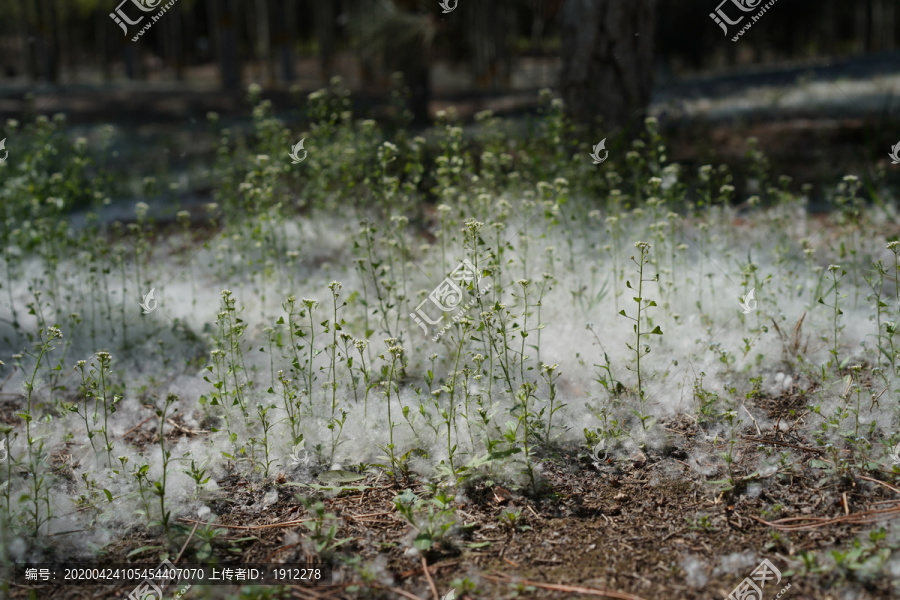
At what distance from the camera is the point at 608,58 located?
6602mm

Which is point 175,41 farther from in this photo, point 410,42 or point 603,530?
point 603,530

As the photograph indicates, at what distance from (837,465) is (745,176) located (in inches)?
174

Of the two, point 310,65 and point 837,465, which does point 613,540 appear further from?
point 310,65

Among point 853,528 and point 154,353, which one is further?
point 154,353

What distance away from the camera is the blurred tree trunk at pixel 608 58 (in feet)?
21.3

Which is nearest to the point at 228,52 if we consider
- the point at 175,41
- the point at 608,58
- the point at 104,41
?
the point at 175,41

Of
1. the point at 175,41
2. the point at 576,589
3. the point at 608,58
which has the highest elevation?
the point at 175,41

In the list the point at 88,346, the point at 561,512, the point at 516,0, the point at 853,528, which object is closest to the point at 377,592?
the point at 561,512

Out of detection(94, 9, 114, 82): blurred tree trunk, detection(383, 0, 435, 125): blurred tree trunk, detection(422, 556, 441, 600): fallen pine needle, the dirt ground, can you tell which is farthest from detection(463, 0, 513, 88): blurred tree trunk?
detection(94, 9, 114, 82): blurred tree trunk

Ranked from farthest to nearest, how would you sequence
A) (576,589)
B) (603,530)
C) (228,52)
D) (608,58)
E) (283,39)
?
Result: (283,39), (228,52), (608,58), (603,530), (576,589)

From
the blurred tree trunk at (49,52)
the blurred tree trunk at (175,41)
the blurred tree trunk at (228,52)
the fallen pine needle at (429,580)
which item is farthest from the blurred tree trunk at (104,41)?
the fallen pine needle at (429,580)

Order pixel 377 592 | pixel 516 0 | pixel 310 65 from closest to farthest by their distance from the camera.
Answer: pixel 377 592 → pixel 516 0 → pixel 310 65

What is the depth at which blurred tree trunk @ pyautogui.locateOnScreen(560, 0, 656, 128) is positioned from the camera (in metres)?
6.48

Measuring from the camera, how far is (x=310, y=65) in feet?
107
